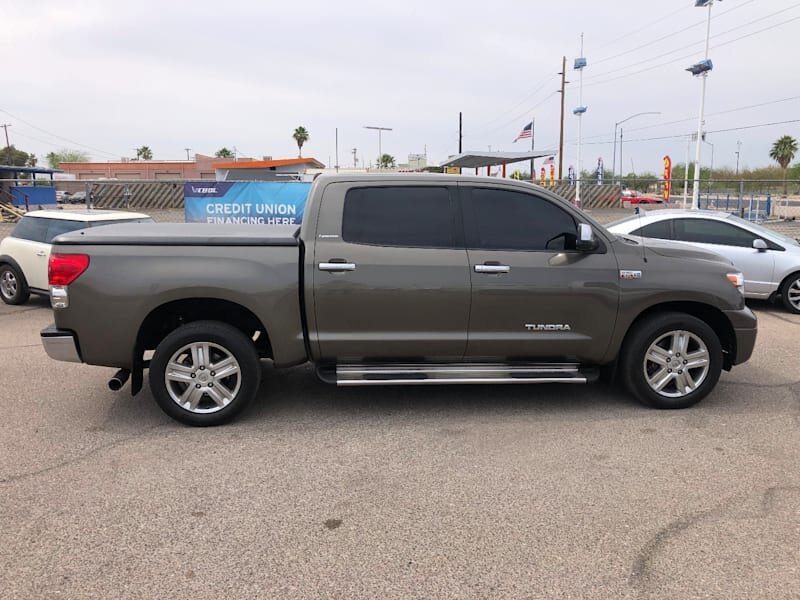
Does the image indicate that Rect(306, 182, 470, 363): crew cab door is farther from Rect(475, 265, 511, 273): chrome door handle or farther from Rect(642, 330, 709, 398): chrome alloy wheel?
Rect(642, 330, 709, 398): chrome alloy wheel

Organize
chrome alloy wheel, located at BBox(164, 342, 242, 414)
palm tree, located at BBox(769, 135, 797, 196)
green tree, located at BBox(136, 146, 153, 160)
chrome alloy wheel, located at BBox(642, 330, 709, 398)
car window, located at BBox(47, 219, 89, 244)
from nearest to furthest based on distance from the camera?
chrome alloy wheel, located at BBox(164, 342, 242, 414) → chrome alloy wheel, located at BBox(642, 330, 709, 398) → car window, located at BBox(47, 219, 89, 244) → palm tree, located at BBox(769, 135, 797, 196) → green tree, located at BBox(136, 146, 153, 160)

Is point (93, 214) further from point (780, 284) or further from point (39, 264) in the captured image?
point (780, 284)

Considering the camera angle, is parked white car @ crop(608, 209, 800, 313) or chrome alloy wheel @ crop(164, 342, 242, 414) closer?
chrome alloy wheel @ crop(164, 342, 242, 414)

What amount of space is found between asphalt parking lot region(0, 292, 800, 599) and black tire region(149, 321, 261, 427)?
15 centimetres

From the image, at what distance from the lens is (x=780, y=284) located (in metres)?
9.59

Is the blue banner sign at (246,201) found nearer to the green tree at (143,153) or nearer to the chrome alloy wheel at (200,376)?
the chrome alloy wheel at (200,376)

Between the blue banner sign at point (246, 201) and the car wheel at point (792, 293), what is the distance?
8365 millimetres

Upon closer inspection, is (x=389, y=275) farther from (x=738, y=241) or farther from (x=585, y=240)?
(x=738, y=241)

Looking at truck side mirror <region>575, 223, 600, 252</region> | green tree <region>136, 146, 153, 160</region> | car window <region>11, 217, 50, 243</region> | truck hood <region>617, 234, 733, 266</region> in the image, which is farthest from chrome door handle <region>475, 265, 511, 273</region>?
green tree <region>136, 146, 153, 160</region>

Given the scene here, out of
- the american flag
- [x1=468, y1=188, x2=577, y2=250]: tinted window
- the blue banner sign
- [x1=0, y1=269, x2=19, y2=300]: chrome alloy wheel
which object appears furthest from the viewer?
the american flag

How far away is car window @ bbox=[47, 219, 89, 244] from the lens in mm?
9297

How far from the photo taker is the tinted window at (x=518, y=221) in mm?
5109

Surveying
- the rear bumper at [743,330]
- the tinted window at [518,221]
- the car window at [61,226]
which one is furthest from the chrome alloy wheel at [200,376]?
the car window at [61,226]

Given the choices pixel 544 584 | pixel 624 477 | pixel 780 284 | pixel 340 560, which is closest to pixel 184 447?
pixel 340 560
